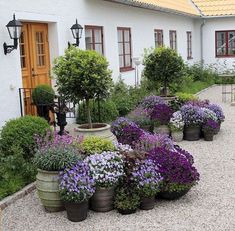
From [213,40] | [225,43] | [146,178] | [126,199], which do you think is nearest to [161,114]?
[146,178]

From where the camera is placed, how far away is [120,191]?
5.82 metres

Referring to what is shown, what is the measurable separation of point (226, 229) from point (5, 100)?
5.39 m

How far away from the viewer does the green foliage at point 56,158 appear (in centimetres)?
573

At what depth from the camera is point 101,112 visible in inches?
435

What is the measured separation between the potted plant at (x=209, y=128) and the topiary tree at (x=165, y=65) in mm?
2828

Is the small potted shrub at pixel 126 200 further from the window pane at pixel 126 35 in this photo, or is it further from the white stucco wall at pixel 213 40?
the white stucco wall at pixel 213 40

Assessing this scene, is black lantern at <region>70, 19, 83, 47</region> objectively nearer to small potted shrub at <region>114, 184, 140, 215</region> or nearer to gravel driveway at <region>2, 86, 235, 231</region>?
gravel driveway at <region>2, 86, 235, 231</region>

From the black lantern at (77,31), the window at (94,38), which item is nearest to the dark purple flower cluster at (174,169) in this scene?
the black lantern at (77,31)

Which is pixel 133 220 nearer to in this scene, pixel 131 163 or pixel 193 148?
→ pixel 131 163

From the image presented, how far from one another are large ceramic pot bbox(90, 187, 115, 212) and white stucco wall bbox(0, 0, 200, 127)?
3701 millimetres

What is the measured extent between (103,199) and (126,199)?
0.31 meters

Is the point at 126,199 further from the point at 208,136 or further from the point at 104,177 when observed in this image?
the point at 208,136

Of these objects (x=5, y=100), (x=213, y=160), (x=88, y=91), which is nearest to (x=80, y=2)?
(x=5, y=100)

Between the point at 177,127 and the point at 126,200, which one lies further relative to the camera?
the point at 177,127
